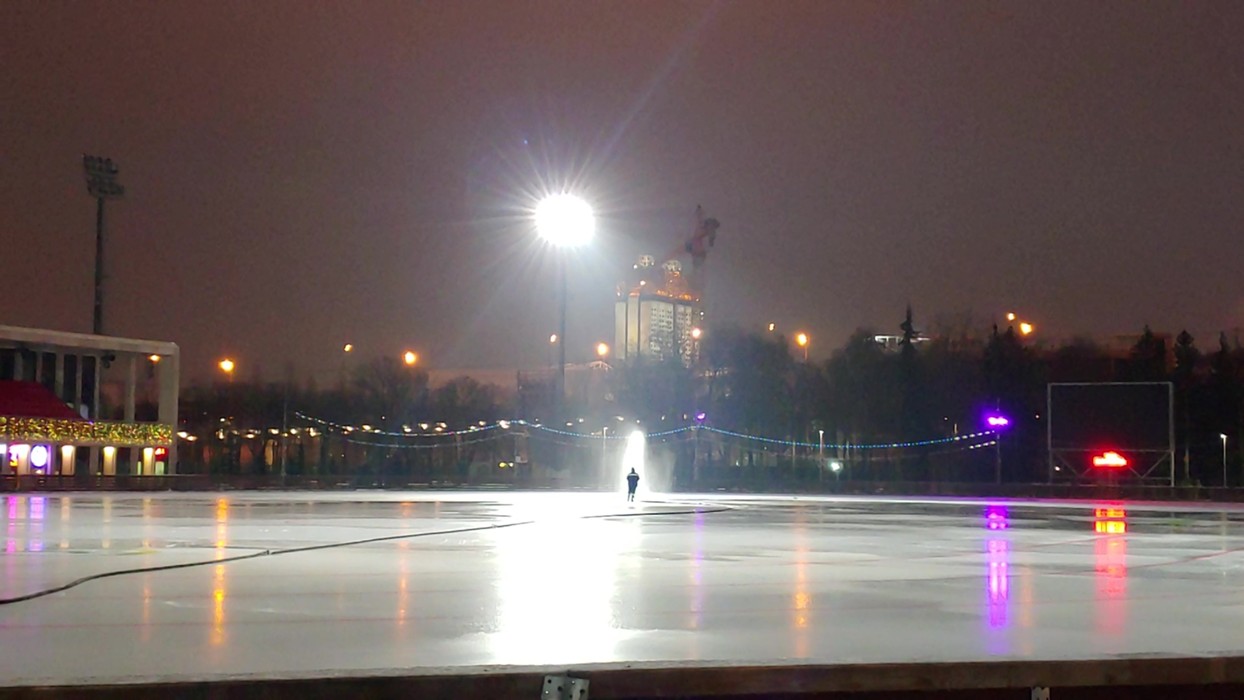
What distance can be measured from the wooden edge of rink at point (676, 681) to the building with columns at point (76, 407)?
70.0 m

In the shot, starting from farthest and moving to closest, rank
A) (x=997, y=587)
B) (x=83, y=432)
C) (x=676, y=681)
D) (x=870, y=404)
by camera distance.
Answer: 1. (x=870, y=404)
2. (x=83, y=432)
3. (x=997, y=587)
4. (x=676, y=681)

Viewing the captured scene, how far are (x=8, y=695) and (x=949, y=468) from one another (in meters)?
86.1

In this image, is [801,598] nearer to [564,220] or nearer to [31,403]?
[564,220]

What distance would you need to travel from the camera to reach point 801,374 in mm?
108938

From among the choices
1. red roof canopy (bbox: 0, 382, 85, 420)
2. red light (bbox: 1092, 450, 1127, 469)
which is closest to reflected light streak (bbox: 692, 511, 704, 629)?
red light (bbox: 1092, 450, 1127, 469)

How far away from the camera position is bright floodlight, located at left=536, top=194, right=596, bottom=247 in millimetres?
56938

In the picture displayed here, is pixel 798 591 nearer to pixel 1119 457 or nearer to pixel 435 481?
pixel 1119 457

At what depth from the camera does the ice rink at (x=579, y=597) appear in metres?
11.2

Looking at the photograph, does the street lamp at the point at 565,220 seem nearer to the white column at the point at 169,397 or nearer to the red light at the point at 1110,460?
the red light at the point at 1110,460

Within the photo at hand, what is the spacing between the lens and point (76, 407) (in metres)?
83.4

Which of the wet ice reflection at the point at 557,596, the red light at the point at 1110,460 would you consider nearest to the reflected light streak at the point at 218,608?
the wet ice reflection at the point at 557,596

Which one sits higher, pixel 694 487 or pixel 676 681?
pixel 676 681

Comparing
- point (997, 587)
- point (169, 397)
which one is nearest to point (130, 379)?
point (169, 397)

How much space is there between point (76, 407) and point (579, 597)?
74.3 meters
